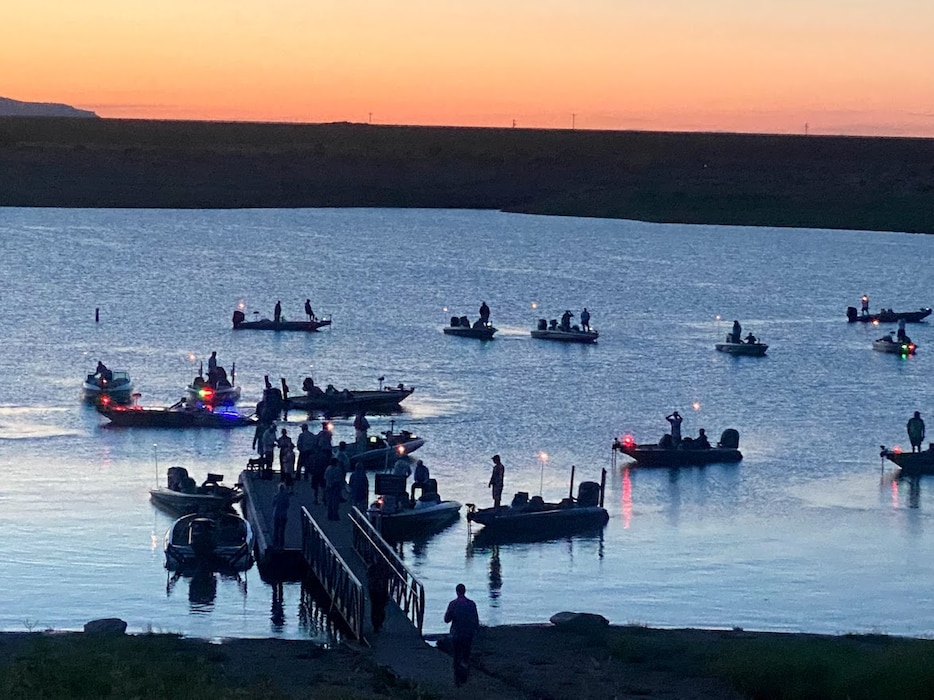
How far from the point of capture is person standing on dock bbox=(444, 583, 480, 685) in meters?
17.4

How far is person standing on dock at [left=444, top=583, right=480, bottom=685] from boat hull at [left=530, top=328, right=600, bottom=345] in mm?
39873

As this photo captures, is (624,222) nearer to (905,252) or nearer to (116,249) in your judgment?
(905,252)

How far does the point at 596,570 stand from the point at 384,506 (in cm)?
347

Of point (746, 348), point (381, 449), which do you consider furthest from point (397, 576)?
point (746, 348)

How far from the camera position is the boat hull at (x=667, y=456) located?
115 feet

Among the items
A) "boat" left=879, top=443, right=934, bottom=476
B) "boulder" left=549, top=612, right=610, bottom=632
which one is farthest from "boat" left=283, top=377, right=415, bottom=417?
"boulder" left=549, top=612, right=610, bottom=632

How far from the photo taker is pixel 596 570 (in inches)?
1034

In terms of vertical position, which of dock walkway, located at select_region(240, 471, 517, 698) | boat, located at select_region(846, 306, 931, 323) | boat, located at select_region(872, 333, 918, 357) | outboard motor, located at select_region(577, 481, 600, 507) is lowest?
dock walkway, located at select_region(240, 471, 517, 698)

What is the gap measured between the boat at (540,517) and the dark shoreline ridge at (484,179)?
93.7 meters

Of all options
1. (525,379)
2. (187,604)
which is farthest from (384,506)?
(525,379)

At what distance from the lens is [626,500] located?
3209 centimetres

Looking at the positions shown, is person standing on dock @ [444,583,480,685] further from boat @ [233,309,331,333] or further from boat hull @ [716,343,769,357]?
boat @ [233,309,331,333]

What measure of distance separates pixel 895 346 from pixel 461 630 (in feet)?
137

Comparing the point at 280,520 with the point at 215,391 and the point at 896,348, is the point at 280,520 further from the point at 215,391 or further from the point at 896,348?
the point at 896,348
